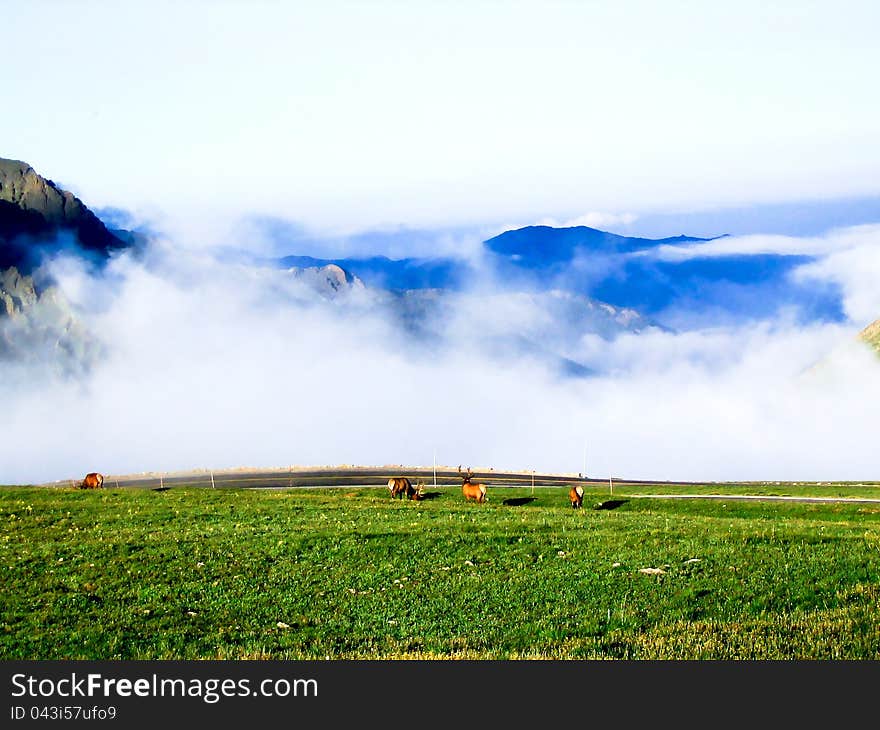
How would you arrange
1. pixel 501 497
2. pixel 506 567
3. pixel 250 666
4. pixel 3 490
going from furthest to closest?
1. pixel 501 497
2. pixel 3 490
3. pixel 506 567
4. pixel 250 666

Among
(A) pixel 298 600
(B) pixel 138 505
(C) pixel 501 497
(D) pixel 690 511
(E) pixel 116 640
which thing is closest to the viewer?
(E) pixel 116 640

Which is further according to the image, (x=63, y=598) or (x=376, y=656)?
(x=63, y=598)

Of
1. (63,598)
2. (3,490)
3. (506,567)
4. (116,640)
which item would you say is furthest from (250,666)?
(3,490)

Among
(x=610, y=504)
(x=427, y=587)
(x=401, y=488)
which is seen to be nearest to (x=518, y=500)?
(x=610, y=504)

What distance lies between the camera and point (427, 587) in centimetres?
2905

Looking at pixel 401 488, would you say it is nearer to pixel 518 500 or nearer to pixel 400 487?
pixel 400 487

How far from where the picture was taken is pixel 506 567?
32281mm

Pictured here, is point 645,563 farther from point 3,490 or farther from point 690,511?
point 3,490

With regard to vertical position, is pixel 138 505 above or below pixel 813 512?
above

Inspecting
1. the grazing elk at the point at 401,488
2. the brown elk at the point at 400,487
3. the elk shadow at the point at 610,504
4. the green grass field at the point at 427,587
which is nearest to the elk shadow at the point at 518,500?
the elk shadow at the point at 610,504

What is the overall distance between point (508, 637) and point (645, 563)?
1101 centimetres

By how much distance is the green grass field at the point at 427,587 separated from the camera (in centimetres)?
2238

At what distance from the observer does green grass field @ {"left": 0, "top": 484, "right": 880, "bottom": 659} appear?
22375mm

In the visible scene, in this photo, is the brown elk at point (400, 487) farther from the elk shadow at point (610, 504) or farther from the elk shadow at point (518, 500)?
the elk shadow at point (610, 504)
